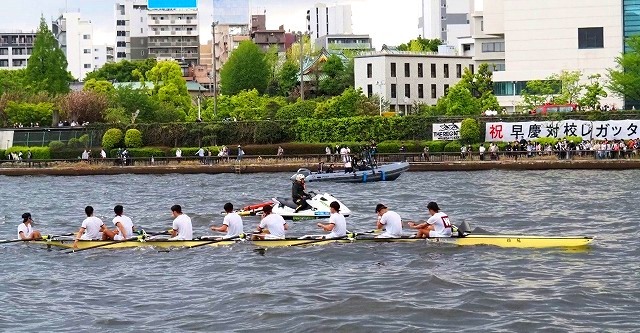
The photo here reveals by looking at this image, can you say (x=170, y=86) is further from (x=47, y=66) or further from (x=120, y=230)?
(x=120, y=230)

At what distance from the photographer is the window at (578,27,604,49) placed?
108 metres

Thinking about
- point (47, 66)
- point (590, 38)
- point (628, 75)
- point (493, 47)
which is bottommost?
point (628, 75)

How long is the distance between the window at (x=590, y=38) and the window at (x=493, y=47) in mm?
16977

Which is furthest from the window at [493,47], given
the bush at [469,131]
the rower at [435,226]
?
the rower at [435,226]

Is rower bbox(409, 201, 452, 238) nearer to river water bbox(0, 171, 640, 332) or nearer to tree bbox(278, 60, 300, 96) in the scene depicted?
river water bbox(0, 171, 640, 332)

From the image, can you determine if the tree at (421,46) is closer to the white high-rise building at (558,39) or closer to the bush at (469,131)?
the white high-rise building at (558,39)

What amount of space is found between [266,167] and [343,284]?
54.1 m

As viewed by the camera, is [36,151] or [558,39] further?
[558,39]

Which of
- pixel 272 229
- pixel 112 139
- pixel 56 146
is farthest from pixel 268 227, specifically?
pixel 56 146

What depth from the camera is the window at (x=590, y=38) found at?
108m

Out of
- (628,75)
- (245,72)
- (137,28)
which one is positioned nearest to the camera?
(628,75)

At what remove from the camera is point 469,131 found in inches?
3302

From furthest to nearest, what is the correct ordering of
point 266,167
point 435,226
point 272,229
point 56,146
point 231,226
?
1. point 56,146
2. point 266,167
3. point 231,226
4. point 272,229
5. point 435,226

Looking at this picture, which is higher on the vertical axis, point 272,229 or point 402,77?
point 402,77
